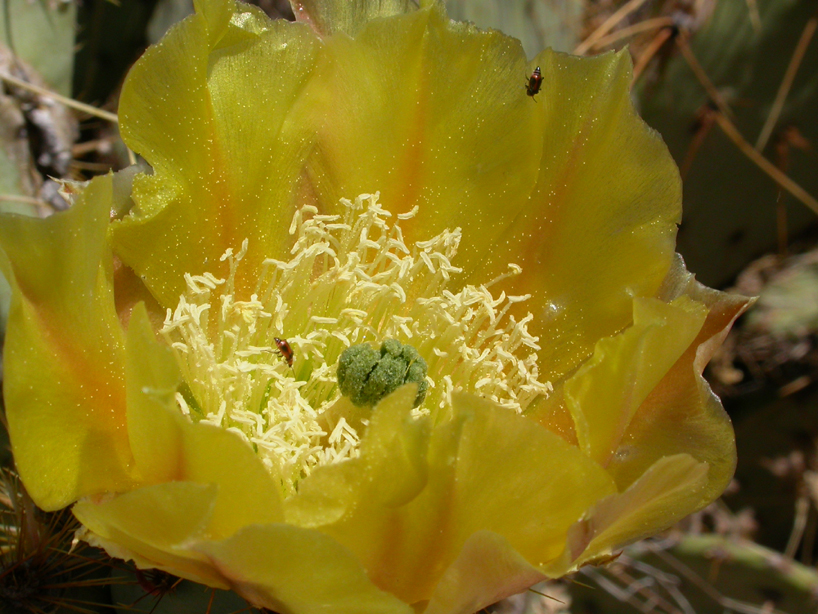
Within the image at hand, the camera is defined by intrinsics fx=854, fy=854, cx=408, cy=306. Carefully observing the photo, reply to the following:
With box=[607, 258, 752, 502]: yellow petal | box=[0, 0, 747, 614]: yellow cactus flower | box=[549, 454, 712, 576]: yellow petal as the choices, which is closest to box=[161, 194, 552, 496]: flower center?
box=[0, 0, 747, 614]: yellow cactus flower

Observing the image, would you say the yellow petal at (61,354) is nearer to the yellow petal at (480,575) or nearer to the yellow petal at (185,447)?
the yellow petal at (185,447)

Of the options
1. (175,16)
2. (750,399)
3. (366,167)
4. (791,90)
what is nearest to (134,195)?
(366,167)

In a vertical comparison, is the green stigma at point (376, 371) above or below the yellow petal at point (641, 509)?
below

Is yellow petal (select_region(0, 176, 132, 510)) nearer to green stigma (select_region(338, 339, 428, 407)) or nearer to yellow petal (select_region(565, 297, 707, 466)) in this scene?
green stigma (select_region(338, 339, 428, 407))

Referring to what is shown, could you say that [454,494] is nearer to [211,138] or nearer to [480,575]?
[480,575]

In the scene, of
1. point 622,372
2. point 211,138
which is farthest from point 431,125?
point 622,372

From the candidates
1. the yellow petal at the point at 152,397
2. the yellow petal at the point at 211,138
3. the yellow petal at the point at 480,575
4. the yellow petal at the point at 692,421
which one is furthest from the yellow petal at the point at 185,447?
the yellow petal at the point at 692,421
